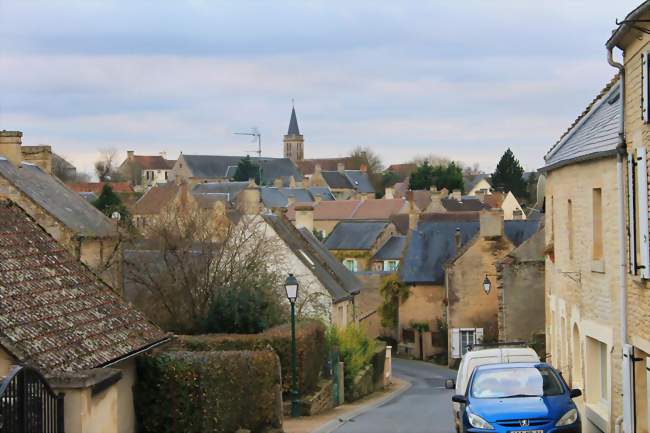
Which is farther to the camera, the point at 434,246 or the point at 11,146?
the point at 434,246

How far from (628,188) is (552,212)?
9405 millimetres

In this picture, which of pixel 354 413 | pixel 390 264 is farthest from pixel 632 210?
pixel 390 264

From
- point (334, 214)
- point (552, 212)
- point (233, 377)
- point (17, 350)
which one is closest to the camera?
point (17, 350)

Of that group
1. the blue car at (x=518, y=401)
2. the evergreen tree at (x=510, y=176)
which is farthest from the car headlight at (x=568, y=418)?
the evergreen tree at (x=510, y=176)

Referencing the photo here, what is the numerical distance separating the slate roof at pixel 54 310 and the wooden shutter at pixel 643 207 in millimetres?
8272

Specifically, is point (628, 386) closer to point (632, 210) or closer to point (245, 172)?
point (632, 210)

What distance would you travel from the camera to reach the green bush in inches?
1426

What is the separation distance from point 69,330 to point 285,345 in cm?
1371

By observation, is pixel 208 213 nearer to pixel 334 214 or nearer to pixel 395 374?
pixel 395 374

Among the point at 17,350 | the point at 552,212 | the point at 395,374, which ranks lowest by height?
the point at 395,374

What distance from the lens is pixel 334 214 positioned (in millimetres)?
116312

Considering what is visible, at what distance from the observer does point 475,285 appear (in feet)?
171

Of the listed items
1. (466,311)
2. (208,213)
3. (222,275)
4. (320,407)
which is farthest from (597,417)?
(466,311)

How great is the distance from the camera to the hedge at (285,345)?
28141 millimetres
